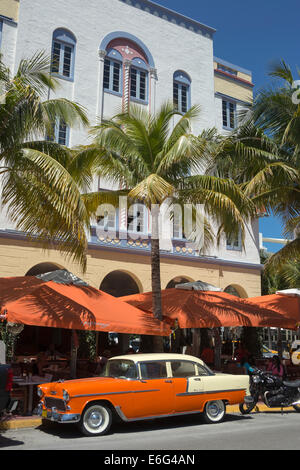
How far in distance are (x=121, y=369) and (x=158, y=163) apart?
6.28m

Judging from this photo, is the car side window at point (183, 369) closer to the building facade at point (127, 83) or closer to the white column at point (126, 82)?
the building facade at point (127, 83)

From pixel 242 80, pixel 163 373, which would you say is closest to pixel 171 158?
pixel 163 373

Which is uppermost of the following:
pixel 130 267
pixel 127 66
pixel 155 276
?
pixel 127 66

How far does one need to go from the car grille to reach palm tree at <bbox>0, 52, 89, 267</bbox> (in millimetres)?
3651

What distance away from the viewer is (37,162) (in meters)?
10.7

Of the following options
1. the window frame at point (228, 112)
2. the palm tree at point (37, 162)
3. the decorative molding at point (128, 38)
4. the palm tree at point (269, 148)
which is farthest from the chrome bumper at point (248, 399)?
the window frame at point (228, 112)

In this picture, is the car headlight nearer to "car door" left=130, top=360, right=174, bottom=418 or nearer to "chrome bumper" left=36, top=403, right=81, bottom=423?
"chrome bumper" left=36, top=403, right=81, bottom=423

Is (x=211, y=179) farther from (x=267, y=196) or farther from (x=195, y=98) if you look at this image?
(x=195, y=98)

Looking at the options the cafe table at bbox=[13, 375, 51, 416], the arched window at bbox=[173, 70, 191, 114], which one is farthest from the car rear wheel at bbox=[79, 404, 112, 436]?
the arched window at bbox=[173, 70, 191, 114]

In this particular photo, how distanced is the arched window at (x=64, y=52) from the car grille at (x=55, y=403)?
15294 mm

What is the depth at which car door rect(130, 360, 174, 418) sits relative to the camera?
914 centimetres

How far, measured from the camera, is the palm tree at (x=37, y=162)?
1053 centimetres

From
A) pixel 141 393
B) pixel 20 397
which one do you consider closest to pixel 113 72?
pixel 20 397

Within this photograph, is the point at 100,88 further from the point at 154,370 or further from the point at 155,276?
the point at 154,370
